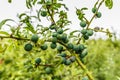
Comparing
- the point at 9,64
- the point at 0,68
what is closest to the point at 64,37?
the point at 0,68

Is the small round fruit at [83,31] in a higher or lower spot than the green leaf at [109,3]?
lower

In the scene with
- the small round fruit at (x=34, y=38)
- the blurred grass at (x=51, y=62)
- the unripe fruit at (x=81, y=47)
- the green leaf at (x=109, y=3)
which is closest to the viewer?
the small round fruit at (x=34, y=38)

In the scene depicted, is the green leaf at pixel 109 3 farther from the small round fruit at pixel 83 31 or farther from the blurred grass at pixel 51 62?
the blurred grass at pixel 51 62

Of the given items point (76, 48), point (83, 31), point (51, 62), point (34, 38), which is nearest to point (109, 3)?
point (83, 31)

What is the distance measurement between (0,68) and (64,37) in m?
4.60

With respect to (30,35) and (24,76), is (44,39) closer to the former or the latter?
(30,35)

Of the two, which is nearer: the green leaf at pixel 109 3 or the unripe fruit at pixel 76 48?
the unripe fruit at pixel 76 48

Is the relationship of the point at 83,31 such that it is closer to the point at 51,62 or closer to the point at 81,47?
the point at 81,47

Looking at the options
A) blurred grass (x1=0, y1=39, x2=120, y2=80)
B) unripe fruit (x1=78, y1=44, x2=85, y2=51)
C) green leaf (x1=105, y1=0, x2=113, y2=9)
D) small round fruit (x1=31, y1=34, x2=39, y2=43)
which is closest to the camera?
small round fruit (x1=31, y1=34, x2=39, y2=43)

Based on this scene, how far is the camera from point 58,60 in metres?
2.29

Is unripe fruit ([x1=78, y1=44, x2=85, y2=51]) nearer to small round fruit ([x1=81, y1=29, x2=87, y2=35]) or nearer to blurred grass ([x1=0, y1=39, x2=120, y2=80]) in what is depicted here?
small round fruit ([x1=81, y1=29, x2=87, y2=35])

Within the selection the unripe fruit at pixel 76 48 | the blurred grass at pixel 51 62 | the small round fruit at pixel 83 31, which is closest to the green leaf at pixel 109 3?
the small round fruit at pixel 83 31

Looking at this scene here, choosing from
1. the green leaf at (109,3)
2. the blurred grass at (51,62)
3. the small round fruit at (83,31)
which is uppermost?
the green leaf at (109,3)

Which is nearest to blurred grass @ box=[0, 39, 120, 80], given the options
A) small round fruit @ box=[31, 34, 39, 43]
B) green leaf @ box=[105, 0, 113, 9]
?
green leaf @ box=[105, 0, 113, 9]
